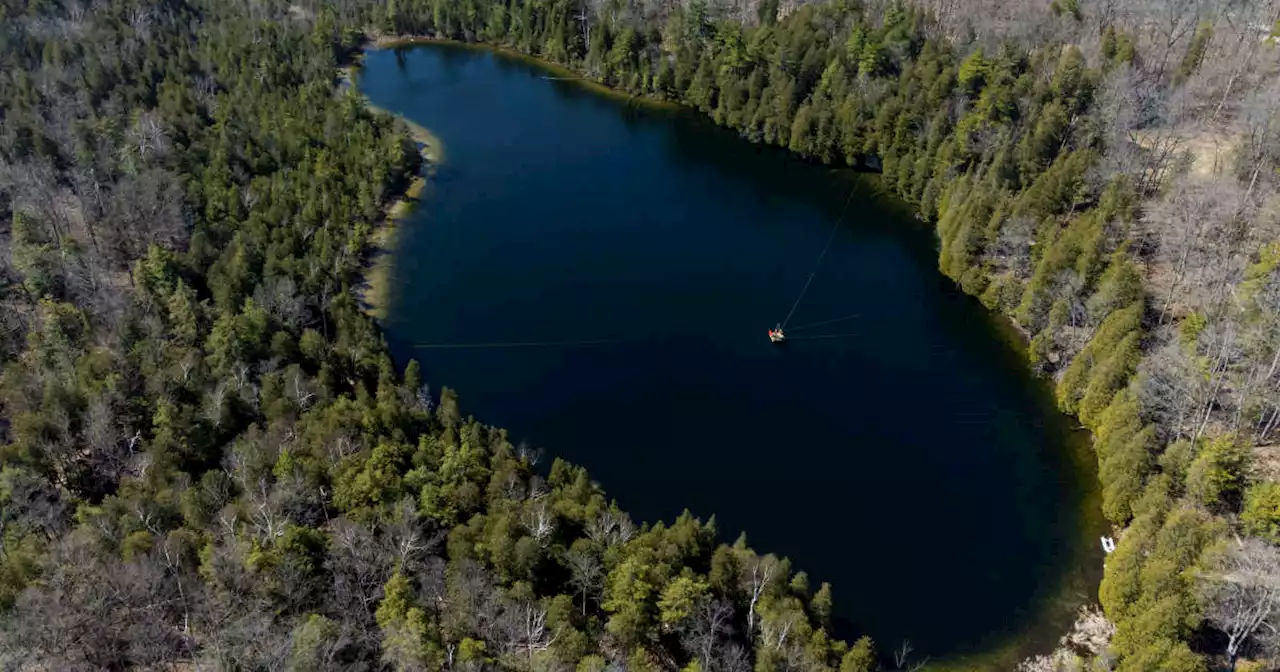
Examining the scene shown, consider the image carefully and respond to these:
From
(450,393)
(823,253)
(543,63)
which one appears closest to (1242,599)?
(450,393)

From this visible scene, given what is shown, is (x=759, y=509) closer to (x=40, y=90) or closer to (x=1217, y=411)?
(x=1217, y=411)

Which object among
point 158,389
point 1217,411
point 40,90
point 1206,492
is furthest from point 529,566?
point 40,90

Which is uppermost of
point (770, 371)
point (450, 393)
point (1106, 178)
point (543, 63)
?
point (1106, 178)

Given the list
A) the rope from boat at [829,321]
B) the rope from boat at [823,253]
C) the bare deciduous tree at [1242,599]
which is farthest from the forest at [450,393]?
the rope from boat at [829,321]

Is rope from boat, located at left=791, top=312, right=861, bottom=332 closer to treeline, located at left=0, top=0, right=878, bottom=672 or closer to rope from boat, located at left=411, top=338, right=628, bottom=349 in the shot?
rope from boat, located at left=411, top=338, right=628, bottom=349

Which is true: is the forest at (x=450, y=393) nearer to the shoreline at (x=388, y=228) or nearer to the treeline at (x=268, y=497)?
the treeline at (x=268, y=497)

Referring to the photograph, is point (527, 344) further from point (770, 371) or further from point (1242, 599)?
point (1242, 599)
